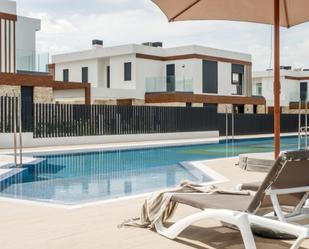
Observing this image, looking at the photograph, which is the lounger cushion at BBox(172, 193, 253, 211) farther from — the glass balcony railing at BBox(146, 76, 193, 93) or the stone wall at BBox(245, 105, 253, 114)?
the stone wall at BBox(245, 105, 253, 114)

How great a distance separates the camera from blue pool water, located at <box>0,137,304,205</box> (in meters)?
7.99

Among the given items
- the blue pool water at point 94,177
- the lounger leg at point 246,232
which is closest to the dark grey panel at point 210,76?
the blue pool water at point 94,177

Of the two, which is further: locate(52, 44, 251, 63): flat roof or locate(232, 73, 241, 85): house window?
locate(232, 73, 241, 85): house window

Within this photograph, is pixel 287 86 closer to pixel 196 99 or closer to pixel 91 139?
pixel 196 99

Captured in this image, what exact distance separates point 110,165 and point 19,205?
7.15m

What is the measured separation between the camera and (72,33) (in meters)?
31.0

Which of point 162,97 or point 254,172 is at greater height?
point 162,97

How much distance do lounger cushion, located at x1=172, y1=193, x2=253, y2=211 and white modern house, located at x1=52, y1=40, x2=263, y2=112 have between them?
996 inches

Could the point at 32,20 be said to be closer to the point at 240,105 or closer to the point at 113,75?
the point at 113,75

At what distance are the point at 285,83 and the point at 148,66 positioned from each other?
20798 mm

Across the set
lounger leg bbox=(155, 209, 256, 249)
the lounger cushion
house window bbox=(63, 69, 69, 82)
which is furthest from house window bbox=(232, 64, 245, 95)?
lounger leg bbox=(155, 209, 256, 249)

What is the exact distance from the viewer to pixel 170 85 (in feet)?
102

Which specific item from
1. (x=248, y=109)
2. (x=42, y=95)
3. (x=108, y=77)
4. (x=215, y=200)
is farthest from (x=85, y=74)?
(x=215, y=200)

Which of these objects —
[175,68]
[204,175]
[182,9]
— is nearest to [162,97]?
[175,68]
